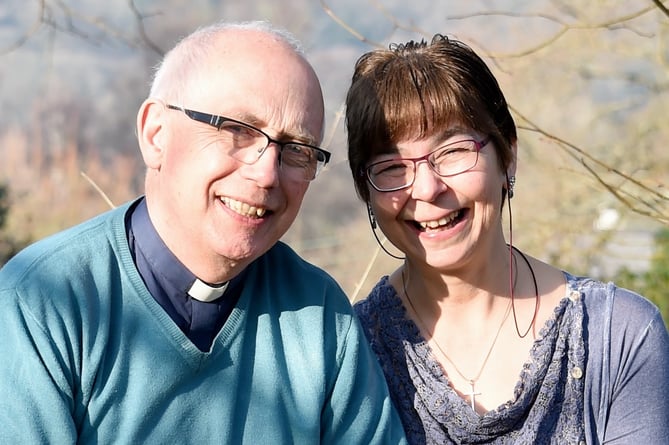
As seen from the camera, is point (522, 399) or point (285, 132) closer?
point (285, 132)

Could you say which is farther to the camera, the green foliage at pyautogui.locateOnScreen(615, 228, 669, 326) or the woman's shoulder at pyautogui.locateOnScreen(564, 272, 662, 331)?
the green foliage at pyautogui.locateOnScreen(615, 228, 669, 326)

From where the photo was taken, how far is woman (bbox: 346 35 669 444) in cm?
252

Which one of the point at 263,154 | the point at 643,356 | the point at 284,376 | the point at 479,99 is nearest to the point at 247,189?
the point at 263,154

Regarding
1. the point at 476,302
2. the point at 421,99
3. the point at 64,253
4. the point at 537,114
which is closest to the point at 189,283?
the point at 64,253

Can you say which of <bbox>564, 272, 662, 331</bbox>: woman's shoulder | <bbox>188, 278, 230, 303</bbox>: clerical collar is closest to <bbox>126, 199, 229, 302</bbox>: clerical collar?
<bbox>188, 278, 230, 303</bbox>: clerical collar

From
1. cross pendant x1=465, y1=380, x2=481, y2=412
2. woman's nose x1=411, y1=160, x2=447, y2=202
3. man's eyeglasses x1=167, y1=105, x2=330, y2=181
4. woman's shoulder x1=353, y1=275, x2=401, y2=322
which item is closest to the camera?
man's eyeglasses x1=167, y1=105, x2=330, y2=181

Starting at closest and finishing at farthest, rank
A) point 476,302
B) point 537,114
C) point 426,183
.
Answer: point 426,183 → point 476,302 → point 537,114

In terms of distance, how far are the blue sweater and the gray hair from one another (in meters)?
0.33

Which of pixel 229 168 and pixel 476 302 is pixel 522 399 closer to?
pixel 476 302

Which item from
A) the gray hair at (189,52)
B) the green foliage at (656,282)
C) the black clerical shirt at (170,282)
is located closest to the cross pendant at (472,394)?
the black clerical shirt at (170,282)

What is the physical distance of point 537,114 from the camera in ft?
34.7

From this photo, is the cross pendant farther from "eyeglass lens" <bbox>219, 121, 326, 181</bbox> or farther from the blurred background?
"eyeglass lens" <bbox>219, 121, 326, 181</bbox>

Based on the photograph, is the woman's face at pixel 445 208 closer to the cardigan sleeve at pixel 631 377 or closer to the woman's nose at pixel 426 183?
the woman's nose at pixel 426 183

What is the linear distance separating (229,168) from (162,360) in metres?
0.47
